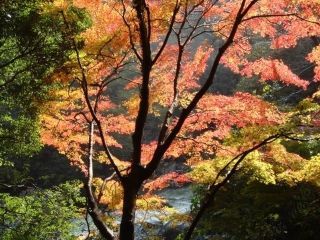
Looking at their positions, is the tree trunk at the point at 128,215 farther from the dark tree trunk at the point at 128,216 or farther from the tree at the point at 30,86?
the tree at the point at 30,86

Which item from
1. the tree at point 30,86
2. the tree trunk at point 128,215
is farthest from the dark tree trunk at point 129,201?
the tree at point 30,86

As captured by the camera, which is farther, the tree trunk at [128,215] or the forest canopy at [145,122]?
the forest canopy at [145,122]

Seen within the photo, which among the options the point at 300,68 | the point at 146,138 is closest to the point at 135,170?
the point at 300,68

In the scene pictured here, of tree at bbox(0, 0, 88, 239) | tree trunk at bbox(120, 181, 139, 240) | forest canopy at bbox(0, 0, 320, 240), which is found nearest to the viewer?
tree trunk at bbox(120, 181, 139, 240)

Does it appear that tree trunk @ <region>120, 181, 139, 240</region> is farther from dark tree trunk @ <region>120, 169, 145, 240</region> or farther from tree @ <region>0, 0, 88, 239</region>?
tree @ <region>0, 0, 88, 239</region>

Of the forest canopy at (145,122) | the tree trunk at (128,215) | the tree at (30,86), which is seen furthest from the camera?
the tree at (30,86)

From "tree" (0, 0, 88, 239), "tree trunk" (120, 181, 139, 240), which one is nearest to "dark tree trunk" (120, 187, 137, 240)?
Result: "tree trunk" (120, 181, 139, 240)

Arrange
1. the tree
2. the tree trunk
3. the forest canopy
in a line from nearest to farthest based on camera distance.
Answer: the tree trunk, the forest canopy, the tree

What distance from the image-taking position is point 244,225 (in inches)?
313

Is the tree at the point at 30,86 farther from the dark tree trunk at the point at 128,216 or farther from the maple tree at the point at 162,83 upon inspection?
the dark tree trunk at the point at 128,216

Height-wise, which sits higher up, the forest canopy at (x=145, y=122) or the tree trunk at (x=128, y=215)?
the forest canopy at (x=145, y=122)

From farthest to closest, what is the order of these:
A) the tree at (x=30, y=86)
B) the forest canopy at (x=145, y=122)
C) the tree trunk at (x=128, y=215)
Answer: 1. the tree at (x=30, y=86)
2. the forest canopy at (x=145, y=122)
3. the tree trunk at (x=128, y=215)

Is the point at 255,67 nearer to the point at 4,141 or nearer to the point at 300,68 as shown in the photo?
the point at 4,141

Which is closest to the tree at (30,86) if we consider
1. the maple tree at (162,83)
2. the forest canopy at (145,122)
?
the forest canopy at (145,122)
